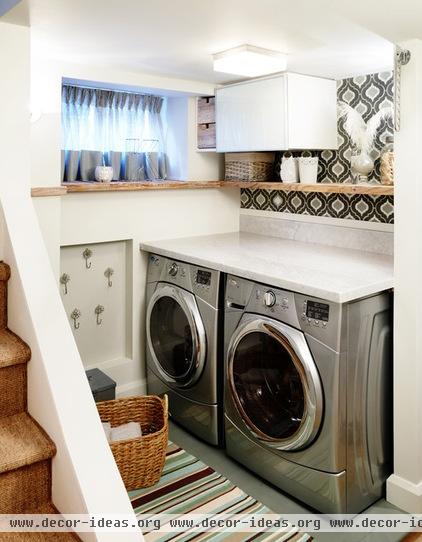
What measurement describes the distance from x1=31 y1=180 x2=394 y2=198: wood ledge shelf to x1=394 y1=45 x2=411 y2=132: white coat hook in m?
0.42

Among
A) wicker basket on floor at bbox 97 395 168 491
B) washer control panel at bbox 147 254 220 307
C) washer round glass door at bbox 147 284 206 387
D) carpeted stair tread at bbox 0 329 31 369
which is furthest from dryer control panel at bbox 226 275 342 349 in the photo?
carpeted stair tread at bbox 0 329 31 369

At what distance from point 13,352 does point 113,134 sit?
232 centimetres

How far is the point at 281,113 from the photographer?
3043mm

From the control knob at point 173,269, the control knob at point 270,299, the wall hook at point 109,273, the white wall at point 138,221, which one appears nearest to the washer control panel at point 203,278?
the control knob at point 173,269

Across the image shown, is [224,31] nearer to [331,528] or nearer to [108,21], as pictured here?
Result: [108,21]

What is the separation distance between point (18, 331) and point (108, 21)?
1325mm

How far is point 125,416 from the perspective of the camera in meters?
2.91

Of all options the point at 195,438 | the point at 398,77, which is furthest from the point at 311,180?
the point at 195,438

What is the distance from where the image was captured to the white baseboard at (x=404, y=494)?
237cm

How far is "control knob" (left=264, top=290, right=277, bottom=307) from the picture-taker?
2.46 metres

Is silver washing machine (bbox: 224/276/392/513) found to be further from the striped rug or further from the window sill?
the window sill

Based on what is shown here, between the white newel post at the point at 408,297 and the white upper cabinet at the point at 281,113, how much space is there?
0.91m

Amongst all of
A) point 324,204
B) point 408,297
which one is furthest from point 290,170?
point 408,297

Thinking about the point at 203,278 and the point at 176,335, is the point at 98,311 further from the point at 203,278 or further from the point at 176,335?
the point at 203,278
